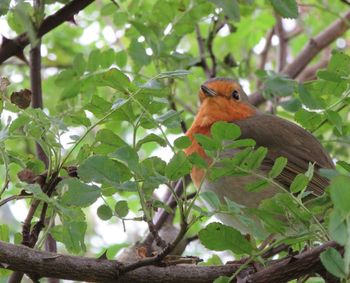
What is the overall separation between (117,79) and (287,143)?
156 cm

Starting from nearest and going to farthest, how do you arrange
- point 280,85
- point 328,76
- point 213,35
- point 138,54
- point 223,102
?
1. point 328,76
2. point 280,85
3. point 138,54
4. point 213,35
5. point 223,102

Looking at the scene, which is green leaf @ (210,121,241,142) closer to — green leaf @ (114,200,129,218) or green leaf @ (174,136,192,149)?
green leaf @ (174,136,192,149)

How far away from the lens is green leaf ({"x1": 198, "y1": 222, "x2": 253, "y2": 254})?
2.03 m

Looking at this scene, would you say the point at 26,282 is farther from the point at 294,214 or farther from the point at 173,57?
the point at 294,214

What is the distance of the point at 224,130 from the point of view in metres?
2.04

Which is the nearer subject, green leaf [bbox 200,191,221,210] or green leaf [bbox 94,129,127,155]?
green leaf [bbox 200,191,221,210]

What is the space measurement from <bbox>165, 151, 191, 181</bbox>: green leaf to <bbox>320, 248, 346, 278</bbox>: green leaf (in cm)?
48

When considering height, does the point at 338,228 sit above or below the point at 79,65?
below

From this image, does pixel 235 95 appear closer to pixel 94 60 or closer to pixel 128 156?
pixel 94 60

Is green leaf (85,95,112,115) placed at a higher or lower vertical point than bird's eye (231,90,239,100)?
lower

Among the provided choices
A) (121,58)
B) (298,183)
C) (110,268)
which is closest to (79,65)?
(121,58)

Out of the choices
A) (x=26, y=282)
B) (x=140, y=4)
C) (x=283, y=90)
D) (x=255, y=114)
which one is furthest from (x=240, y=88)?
(x=26, y=282)

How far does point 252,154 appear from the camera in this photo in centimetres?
201

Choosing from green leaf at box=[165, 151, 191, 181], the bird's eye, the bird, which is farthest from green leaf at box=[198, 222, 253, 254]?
the bird's eye
